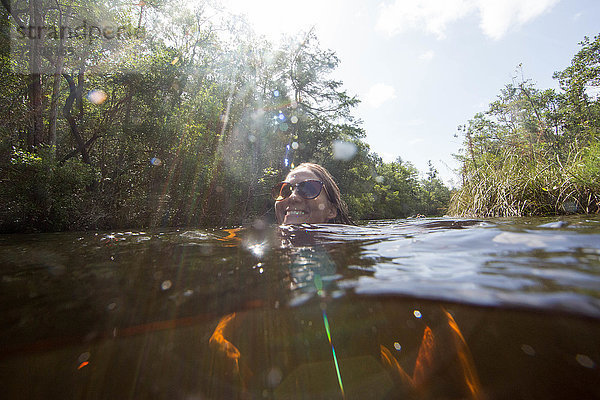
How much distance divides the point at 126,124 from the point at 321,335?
16.2 meters

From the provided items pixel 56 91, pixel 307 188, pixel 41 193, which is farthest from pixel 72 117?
pixel 307 188

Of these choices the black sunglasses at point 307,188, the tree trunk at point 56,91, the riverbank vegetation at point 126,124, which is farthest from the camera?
the tree trunk at point 56,91

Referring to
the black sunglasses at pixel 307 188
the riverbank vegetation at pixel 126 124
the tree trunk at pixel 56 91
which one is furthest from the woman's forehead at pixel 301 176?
the tree trunk at pixel 56 91

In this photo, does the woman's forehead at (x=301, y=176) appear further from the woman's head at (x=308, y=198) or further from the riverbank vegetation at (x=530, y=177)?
the riverbank vegetation at (x=530, y=177)

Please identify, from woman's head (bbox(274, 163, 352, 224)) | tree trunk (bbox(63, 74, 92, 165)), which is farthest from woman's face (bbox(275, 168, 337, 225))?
tree trunk (bbox(63, 74, 92, 165))

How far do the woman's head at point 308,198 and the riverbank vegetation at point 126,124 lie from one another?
6.60m

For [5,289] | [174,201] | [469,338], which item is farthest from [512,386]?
[174,201]

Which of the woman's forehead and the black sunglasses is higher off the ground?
the woman's forehead

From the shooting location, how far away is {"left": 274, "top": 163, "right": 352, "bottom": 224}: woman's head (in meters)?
4.20

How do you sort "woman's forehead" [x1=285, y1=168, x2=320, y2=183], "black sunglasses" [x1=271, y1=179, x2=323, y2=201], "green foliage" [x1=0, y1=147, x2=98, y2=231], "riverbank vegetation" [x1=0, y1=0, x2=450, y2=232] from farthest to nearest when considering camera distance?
"riverbank vegetation" [x1=0, y1=0, x2=450, y2=232]
"green foliage" [x1=0, y1=147, x2=98, y2=231]
"woman's forehead" [x1=285, y1=168, x2=320, y2=183]
"black sunglasses" [x1=271, y1=179, x2=323, y2=201]

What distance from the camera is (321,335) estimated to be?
1.18 m

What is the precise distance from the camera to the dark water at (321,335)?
965mm

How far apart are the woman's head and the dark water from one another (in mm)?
2781

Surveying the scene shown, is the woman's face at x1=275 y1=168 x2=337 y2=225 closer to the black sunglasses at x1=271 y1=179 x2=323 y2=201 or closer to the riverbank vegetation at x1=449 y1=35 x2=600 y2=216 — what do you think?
the black sunglasses at x1=271 y1=179 x2=323 y2=201
